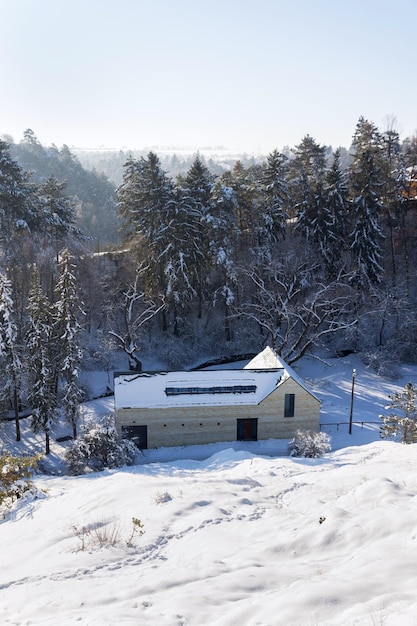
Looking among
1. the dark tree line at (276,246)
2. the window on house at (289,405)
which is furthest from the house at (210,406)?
the dark tree line at (276,246)

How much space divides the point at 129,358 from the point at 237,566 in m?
28.6

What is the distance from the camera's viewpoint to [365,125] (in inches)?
1767

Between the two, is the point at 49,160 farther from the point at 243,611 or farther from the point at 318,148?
the point at 243,611

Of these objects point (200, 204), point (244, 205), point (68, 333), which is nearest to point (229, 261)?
point (200, 204)

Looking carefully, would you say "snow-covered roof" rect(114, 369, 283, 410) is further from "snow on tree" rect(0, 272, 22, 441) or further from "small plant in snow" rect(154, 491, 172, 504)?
"small plant in snow" rect(154, 491, 172, 504)

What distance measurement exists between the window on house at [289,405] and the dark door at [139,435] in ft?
28.0

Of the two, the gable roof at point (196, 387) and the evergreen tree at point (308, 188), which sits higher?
the evergreen tree at point (308, 188)

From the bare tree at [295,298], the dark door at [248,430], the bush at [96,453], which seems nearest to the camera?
the bush at [96,453]

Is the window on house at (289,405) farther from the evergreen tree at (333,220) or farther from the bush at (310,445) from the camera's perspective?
the evergreen tree at (333,220)

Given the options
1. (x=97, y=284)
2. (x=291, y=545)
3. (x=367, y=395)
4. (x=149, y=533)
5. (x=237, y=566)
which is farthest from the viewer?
(x=97, y=284)

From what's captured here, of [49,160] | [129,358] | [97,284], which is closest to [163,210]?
[97,284]

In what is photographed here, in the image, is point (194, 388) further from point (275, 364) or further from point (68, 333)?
point (68, 333)

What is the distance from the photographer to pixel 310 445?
2266 centimetres

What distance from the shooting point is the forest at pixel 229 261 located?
A: 117 ft
